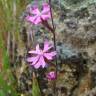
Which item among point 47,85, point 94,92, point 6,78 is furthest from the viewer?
point 6,78

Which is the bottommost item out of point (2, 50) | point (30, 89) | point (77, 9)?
point (30, 89)

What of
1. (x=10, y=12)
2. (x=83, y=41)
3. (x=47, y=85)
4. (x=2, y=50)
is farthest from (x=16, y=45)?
(x=83, y=41)

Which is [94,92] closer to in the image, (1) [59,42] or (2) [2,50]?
(1) [59,42]

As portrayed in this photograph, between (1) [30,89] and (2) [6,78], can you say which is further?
(2) [6,78]

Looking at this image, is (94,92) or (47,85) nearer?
(94,92)

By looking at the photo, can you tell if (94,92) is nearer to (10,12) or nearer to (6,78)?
(6,78)

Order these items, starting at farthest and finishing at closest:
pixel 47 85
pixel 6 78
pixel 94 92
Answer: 1. pixel 6 78
2. pixel 47 85
3. pixel 94 92

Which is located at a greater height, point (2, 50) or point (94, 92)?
point (2, 50)

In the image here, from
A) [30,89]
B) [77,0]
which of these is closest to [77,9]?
[77,0]

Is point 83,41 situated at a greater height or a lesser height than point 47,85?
greater
